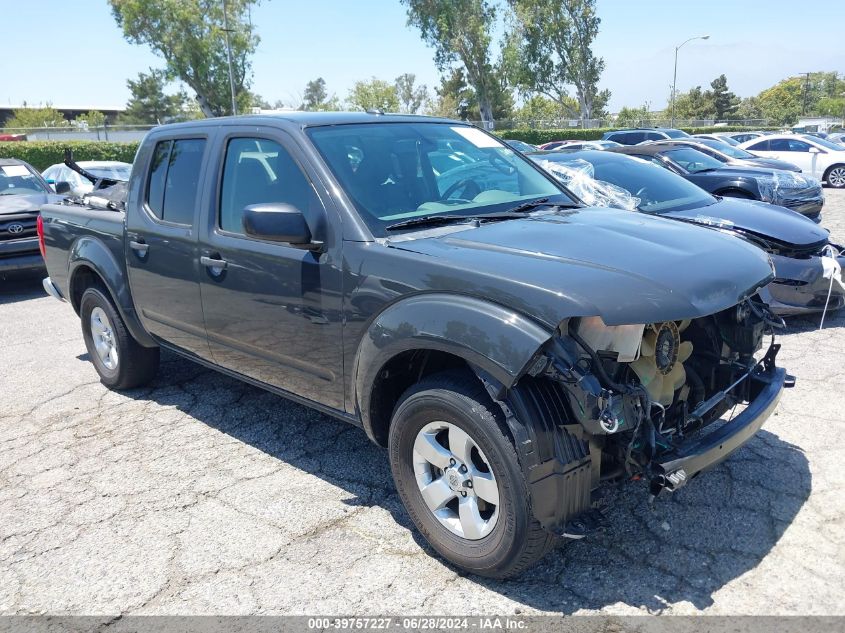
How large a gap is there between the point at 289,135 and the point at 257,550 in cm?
201

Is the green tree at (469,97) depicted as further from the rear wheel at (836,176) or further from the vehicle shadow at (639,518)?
the vehicle shadow at (639,518)

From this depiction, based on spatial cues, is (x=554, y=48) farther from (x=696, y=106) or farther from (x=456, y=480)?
(x=456, y=480)

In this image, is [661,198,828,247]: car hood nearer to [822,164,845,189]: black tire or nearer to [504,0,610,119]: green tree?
[822,164,845,189]: black tire

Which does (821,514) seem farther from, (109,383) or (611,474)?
(109,383)

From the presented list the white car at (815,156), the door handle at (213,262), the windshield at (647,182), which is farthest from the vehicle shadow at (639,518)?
the white car at (815,156)

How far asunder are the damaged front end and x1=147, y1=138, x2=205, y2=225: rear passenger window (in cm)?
248

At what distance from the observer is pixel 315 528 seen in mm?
3414

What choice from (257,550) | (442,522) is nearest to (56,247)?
(257,550)

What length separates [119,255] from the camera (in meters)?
4.77

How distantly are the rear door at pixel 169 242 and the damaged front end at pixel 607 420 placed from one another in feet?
7.60

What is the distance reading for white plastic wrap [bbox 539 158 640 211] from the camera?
6.68m

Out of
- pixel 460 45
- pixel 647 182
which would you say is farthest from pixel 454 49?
pixel 647 182

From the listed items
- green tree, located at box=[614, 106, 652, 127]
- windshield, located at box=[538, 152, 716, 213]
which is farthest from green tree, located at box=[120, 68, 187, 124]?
windshield, located at box=[538, 152, 716, 213]

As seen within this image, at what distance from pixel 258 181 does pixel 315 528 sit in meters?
1.80
